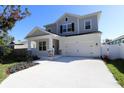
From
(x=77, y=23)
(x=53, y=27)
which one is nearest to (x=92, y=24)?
(x=77, y=23)

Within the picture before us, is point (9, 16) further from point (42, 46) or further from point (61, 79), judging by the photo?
point (42, 46)

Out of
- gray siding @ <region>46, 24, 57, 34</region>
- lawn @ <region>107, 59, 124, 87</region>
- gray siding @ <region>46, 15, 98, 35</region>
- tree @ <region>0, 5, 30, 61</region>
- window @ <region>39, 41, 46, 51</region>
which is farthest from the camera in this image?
gray siding @ <region>46, 24, 57, 34</region>

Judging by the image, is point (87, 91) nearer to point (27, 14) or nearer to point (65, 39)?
point (27, 14)

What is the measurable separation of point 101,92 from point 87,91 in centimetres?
55

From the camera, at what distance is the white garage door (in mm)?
17184

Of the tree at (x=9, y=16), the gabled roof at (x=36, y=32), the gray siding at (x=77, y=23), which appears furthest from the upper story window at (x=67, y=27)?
the tree at (x=9, y=16)

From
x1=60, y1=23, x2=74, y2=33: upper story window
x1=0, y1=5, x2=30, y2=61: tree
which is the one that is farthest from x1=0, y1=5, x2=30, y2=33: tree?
x1=60, y1=23, x2=74, y2=33: upper story window

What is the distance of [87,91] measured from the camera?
5082 mm

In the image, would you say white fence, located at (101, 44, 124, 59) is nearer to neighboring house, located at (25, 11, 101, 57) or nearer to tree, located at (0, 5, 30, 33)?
neighboring house, located at (25, 11, 101, 57)

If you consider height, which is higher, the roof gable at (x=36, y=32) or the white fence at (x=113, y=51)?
the roof gable at (x=36, y=32)

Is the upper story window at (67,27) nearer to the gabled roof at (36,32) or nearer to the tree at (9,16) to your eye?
the gabled roof at (36,32)

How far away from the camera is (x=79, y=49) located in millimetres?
18031

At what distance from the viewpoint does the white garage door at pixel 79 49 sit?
1718 centimetres
